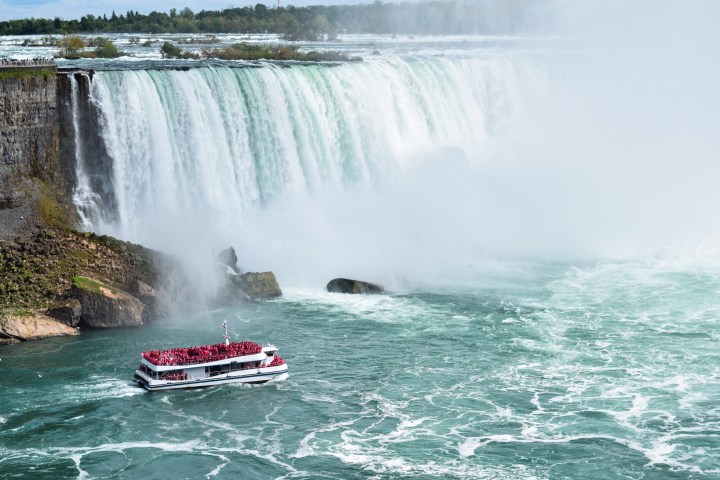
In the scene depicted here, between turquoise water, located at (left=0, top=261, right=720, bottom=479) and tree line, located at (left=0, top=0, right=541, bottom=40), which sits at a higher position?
tree line, located at (left=0, top=0, right=541, bottom=40)

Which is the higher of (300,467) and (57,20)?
(57,20)

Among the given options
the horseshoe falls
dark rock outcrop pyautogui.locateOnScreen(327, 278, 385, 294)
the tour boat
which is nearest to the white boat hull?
the tour boat

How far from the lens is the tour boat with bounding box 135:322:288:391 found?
2892cm

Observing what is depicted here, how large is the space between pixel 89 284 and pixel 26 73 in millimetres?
8824

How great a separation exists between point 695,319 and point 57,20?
72.8 m

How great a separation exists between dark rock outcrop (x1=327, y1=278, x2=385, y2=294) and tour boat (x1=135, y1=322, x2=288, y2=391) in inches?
327

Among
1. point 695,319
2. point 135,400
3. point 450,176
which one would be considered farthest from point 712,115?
point 135,400

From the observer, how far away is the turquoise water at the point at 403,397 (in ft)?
79.6

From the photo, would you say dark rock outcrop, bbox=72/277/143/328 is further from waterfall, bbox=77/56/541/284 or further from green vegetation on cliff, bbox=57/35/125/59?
green vegetation on cliff, bbox=57/35/125/59

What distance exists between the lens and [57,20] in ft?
309

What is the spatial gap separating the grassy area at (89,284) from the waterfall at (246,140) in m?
5.06

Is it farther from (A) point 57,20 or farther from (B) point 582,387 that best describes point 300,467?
(A) point 57,20

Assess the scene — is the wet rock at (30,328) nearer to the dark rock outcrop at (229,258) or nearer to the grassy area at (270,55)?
the dark rock outcrop at (229,258)

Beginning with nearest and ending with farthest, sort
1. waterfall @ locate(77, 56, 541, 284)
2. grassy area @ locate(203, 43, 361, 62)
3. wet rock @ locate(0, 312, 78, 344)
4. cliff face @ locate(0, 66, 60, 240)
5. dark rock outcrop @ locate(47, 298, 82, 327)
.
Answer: wet rock @ locate(0, 312, 78, 344) → dark rock outcrop @ locate(47, 298, 82, 327) → cliff face @ locate(0, 66, 60, 240) → waterfall @ locate(77, 56, 541, 284) → grassy area @ locate(203, 43, 361, 62)
